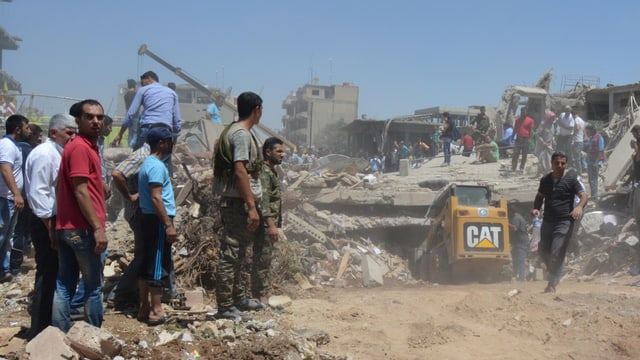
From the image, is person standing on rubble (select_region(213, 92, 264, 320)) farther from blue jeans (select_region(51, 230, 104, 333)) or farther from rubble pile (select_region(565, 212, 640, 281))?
rubble pile (select_region(565, 212, 640, 281))

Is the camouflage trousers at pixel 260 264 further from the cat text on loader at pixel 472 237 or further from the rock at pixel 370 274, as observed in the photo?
the cat text on loader at pixel 472 237

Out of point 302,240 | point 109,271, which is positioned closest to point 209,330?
point 109,271

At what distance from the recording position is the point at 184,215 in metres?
7.88

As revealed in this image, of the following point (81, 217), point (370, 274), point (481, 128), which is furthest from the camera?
point (481, 128)

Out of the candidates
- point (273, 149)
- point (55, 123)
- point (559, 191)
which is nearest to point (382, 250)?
point (559, 191)

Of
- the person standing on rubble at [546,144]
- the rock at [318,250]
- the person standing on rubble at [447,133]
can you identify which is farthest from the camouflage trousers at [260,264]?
the person standing on rubble at [447,133]

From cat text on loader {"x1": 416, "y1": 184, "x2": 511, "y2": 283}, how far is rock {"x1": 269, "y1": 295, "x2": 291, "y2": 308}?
464 centimetres

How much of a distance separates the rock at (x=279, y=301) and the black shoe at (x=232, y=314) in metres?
0.66

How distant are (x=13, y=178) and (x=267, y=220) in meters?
2.82

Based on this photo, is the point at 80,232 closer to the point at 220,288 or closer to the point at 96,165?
the point at 96,165

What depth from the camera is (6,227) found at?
648 centimetres

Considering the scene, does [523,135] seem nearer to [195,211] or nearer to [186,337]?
[195,211]

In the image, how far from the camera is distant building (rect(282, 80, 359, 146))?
65.4 m

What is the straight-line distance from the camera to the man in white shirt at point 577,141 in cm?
1359
